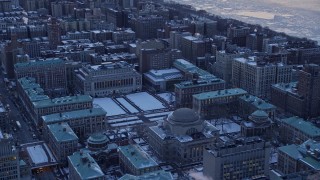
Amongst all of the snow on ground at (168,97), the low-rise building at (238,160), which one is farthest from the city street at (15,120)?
the low-rise building at (238,160)

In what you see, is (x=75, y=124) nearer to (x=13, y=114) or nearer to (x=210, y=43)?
(x=13, y=114)

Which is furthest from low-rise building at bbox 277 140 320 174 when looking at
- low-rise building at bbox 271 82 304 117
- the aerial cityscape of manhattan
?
low-rise building at bbox 271 82 304 117

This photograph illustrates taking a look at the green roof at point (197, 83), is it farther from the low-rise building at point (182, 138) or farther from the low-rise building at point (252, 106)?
the low-rise building at point (182, 138)

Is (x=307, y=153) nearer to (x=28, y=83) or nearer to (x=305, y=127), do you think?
(x=305, y=127)

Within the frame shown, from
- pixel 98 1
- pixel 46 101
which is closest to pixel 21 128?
pixel 46 101

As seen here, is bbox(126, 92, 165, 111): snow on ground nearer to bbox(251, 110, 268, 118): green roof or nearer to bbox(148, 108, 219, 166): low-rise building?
bbox(148, 108, 219, 166): low-rise building

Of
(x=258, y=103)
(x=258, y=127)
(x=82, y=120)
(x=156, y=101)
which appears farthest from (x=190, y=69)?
(x=82, y=120)

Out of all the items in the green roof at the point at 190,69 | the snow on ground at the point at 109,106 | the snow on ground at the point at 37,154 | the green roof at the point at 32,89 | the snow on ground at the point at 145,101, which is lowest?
the snow on ground at the point at 37,154

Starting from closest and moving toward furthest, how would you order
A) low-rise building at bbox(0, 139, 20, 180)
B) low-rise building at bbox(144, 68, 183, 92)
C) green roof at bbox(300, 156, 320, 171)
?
low-rise building at bbox(0, 139, 20, 180), green roof at bbox(300, 156, 320, 171), low-rise building at bbox(144, 68, 183, 92)
